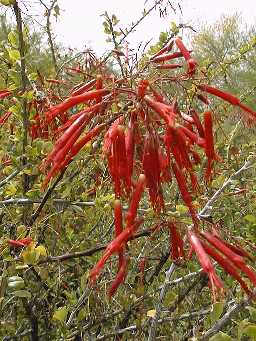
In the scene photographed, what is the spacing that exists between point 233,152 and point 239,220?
413 mm

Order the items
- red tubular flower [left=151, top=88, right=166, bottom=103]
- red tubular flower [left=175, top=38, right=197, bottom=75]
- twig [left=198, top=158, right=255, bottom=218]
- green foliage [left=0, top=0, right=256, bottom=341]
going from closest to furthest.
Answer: red tubular flower [left=151, top=88, right=166, bottom=103] → red tubular flower [left=175, top=38, right=197, bottom=75] → green foliage [left=0, top=0, right=256, bottom=341] → twig [left=198, top=158, right=255, bottom=218]

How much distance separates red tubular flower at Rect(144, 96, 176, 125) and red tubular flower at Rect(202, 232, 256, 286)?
0.25 metres

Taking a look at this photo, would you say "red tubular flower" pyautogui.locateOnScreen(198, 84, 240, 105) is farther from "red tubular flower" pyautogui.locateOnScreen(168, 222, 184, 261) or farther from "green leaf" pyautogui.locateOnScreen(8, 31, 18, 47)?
"green leaf" pyautogui.locateOnScreen(8, 31, 18, 47)

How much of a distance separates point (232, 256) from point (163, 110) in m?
0.31

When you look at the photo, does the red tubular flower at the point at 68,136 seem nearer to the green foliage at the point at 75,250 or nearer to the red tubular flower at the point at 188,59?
the green foliage at the point at 75,250

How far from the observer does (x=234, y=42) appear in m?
20.0

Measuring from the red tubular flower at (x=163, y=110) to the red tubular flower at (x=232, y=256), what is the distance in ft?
0.83

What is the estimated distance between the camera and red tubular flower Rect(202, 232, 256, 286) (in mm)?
1019

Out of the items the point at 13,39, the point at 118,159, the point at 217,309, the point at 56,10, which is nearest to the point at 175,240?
the point at 217,309

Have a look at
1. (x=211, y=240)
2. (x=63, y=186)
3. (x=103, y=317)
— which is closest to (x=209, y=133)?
(x=211, y=240)

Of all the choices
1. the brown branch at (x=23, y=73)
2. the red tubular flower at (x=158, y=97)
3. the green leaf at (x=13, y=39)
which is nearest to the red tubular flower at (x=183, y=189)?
the red tubular flower at (x=158, y=97)

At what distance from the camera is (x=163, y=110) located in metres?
1.01

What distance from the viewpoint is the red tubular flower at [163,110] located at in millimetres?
992

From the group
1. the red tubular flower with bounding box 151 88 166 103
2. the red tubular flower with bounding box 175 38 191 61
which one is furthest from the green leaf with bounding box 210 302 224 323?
the red tubular flower with bounding box 175 38 191 61
